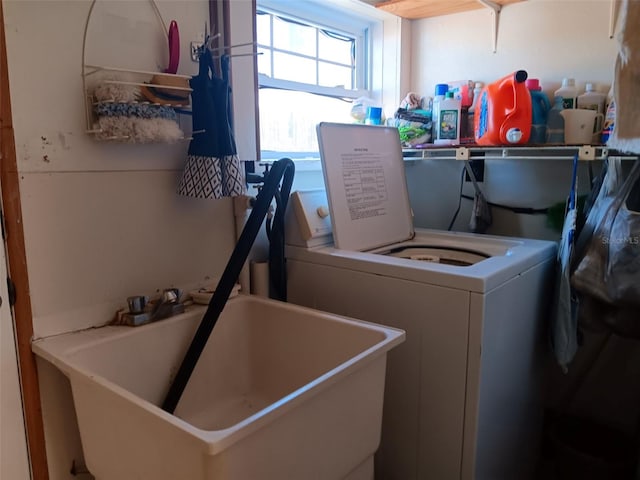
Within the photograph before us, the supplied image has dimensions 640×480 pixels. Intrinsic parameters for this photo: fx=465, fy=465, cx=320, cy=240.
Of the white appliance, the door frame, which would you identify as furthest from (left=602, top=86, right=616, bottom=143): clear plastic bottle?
the door frame

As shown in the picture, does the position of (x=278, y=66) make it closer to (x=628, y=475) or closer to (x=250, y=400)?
(x=250, y=400)

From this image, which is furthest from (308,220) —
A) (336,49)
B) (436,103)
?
(336,49)

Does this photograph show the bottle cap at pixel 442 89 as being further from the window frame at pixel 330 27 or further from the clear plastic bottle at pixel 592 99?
the clear plastic bottle at pixel 592 99

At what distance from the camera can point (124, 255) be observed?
1.46 meters

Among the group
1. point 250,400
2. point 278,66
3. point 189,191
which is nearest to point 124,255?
point 189,191

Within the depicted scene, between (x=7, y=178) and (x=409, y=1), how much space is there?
1.93 m

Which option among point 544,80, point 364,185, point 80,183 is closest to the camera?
point 80,183

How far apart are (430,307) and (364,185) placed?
69cm

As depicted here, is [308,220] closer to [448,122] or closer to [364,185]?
[364,185]

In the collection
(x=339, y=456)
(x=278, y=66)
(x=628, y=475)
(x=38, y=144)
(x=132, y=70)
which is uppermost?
(x=278, y=66)

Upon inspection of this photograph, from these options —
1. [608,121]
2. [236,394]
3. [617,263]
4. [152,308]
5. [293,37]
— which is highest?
[293,37]

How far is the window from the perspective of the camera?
85.4 inches

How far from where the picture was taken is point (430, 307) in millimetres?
1422

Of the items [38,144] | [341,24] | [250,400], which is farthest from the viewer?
[341,24]
